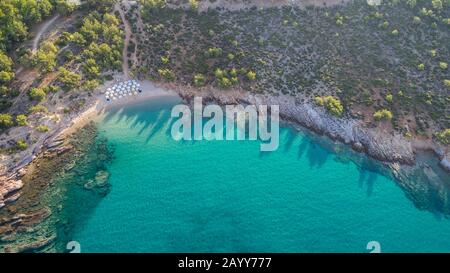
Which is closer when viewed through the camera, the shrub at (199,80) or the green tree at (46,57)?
the green tree at (46,57)

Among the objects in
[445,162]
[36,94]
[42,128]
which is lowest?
[445,162]

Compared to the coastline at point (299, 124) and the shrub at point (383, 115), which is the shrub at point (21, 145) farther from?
the shrub at point (383, 115)

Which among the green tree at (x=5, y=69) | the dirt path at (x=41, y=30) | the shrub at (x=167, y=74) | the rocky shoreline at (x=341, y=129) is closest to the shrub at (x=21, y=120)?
the green tree at (x=5, y=69)

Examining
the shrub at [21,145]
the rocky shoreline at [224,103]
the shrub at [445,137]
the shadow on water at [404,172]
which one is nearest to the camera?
the rocky shoreline at [224,103]

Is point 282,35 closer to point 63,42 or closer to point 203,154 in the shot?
point 203,154

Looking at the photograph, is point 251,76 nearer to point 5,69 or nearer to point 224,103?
point 224,103

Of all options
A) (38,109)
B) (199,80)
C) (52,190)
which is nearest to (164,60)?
(199,80)

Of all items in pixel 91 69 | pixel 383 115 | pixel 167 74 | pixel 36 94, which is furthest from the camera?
pixel 167 74
